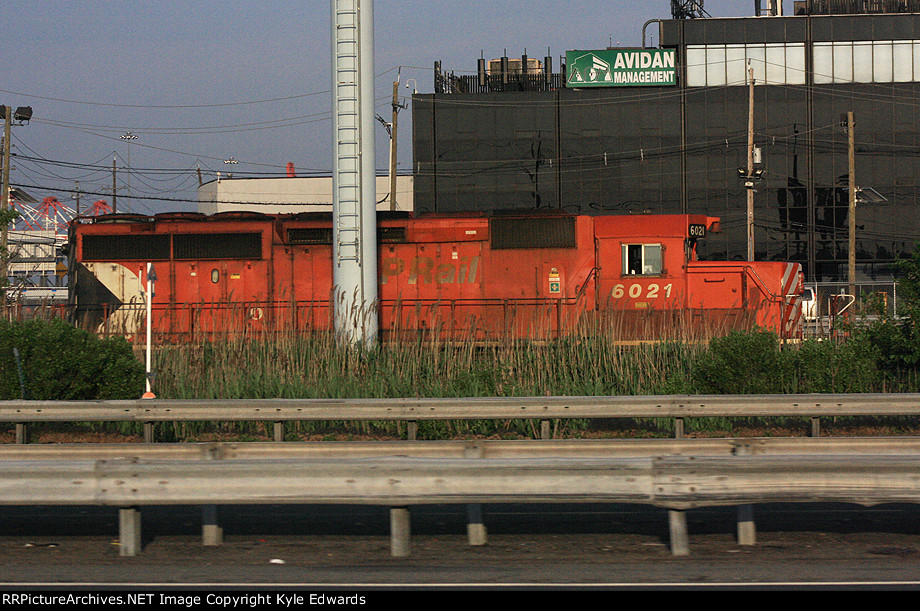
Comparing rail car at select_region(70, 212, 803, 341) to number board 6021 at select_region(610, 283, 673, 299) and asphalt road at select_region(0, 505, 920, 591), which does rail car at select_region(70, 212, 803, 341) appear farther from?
asphalt road at select_region(0, 505, 920, 591)

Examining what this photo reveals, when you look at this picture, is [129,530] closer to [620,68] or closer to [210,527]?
[210,527]

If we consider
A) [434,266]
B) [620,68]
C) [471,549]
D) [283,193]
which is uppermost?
[620,68]

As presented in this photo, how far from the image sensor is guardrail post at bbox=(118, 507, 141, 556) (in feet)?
20.1

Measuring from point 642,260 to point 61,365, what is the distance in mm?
11287

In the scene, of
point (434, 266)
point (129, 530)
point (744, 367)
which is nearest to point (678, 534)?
point (129, 530)

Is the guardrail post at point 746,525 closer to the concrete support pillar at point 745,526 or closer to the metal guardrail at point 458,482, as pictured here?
the concrete support pillar at point 745,526

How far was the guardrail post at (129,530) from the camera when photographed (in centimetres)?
612

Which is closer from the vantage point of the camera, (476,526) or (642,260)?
(476,526)

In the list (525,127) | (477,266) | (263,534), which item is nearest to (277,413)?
(263,534)

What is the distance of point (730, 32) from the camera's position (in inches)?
2020

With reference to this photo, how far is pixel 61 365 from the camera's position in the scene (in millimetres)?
12781

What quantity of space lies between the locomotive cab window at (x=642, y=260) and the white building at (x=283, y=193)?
51148mm

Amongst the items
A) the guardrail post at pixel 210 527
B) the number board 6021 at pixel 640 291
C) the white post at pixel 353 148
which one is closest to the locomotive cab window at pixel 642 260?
→ the number board 6021 at pixel 640 291

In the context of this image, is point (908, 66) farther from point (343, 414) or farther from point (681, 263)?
point (343, 414)
